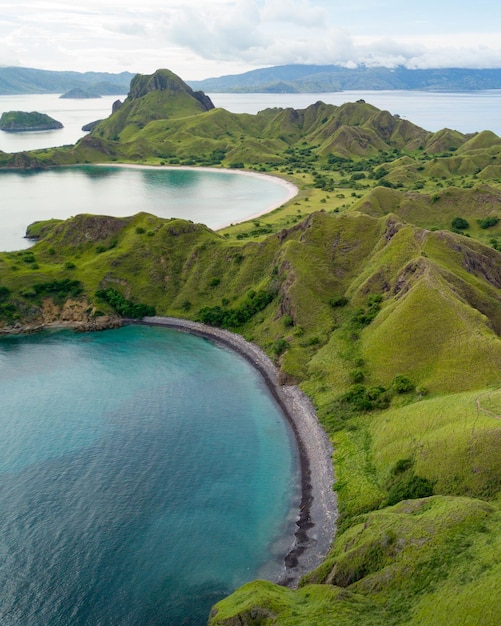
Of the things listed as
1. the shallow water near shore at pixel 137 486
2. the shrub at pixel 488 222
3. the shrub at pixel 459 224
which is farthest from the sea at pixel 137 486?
the shrub at pixel 488 222

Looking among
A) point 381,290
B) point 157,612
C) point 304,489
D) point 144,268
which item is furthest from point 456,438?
point 144,268

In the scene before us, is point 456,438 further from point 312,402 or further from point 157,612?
point 157,612

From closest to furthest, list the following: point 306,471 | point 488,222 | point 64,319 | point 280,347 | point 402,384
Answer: point 306,471, point 402,384, point 280,347, point 64,319, point 488,222

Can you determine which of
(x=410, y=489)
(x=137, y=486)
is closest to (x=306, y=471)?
(x=410, y=489)

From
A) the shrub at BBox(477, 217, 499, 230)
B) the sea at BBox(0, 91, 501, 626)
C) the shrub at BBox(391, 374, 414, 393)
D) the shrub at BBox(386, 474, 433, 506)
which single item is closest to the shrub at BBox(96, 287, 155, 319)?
the sea at BBox(0, 91, 501, 626)

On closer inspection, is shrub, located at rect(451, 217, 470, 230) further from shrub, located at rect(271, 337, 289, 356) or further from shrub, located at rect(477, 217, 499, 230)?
shrub, located at rect(271, 337, 289, 356)

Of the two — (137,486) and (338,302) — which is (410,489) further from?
(338,302)
